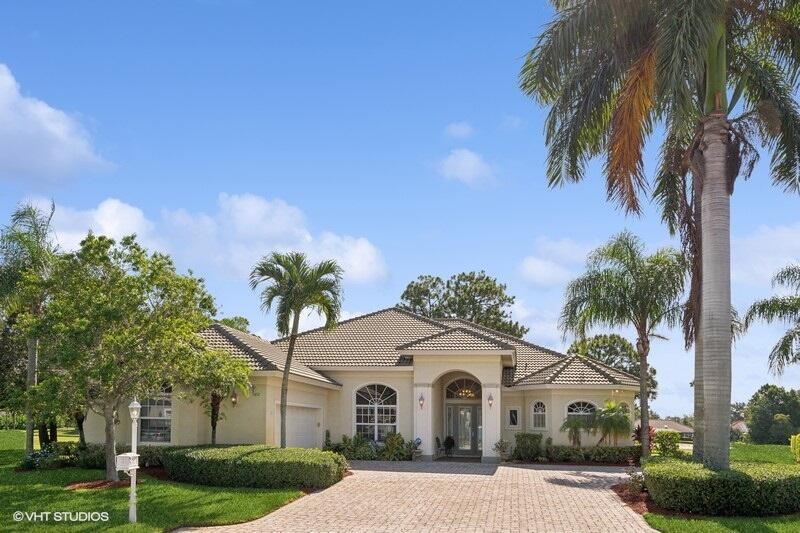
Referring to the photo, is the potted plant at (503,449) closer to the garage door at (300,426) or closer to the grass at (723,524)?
the garage door at (300,426)

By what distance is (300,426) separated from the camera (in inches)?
977

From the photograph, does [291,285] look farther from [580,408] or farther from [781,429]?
[781,429]

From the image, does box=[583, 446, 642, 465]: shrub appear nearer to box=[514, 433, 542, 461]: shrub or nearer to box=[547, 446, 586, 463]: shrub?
box=[547, 446, 586, 463]: shrub

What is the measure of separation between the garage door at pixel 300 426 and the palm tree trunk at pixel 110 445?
20.7 feet

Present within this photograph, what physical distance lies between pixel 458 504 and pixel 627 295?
11.9m

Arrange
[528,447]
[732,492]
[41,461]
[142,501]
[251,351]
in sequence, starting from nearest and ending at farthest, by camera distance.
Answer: [732,492]
[142,501]
[41,461]
[251,351]
[528,447]

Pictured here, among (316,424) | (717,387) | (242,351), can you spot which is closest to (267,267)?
(242,351)

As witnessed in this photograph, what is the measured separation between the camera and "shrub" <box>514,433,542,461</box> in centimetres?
2639

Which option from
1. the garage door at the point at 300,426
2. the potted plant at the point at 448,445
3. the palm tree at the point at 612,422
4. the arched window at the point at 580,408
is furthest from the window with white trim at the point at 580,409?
the garage door at the point at 300,426

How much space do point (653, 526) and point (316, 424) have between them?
605 inches

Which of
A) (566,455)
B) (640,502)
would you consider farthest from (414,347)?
(640,502)

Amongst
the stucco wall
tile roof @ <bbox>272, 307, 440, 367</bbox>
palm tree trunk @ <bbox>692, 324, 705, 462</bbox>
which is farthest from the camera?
tile roof @ <bbox>272, 307, 440, 367</bbox>

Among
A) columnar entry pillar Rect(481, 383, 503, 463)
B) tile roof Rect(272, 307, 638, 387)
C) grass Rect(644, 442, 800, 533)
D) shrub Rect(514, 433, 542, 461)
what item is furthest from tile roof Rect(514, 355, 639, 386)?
grass Rect(644, 442, 800, 533)

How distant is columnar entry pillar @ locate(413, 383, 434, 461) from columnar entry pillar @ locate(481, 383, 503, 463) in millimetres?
1856
